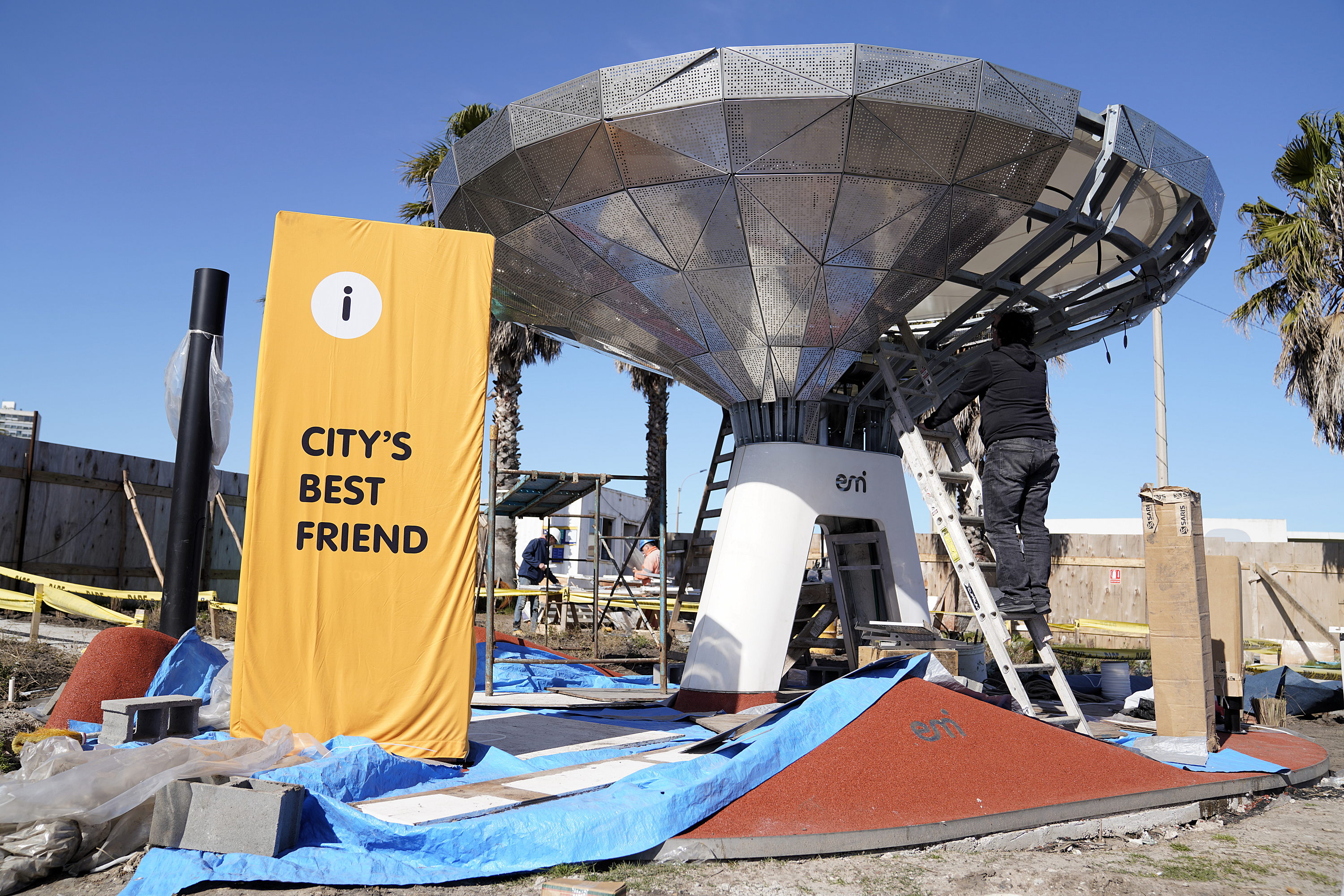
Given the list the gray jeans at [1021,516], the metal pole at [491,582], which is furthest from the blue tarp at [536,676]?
the gray jeans at [1021,516]

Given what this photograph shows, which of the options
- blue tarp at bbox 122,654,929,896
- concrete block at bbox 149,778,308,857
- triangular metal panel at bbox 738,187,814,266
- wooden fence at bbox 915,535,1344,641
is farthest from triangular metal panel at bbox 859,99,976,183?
wooden fence at bbox 915,535,1344,641

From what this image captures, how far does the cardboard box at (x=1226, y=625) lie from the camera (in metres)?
8.25

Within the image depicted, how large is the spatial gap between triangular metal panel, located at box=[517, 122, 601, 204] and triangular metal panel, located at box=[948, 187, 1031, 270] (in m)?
3.17

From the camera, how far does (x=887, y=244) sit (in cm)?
834

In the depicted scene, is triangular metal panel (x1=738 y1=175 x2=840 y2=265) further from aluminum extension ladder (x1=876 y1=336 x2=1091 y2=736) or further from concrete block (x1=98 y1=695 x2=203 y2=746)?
concrete block (x1=98 y1=695 x2=203 y2=746)

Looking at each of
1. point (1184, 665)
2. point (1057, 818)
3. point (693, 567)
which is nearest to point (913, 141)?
point (1184, 665)

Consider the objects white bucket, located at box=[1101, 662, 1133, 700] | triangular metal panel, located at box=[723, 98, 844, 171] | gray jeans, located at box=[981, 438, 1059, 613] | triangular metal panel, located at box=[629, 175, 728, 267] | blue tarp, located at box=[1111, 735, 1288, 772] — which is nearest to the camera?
blue tarp, located at box=[1111, 735, 1288, 772]

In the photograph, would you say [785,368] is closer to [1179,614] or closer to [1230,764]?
[1179,614]

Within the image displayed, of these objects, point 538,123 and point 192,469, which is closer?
point 538,123

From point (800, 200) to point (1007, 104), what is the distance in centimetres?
176

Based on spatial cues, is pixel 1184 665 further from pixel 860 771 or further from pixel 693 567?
pixel 693 567

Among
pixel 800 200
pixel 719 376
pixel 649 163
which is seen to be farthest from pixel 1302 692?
pixel 649 163

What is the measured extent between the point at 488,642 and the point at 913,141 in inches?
264

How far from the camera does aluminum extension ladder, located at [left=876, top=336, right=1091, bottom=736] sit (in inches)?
294
